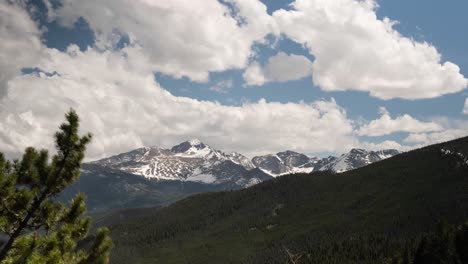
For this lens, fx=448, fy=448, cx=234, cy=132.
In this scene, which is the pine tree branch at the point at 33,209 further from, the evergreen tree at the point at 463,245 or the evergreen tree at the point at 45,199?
the evergreen tree at the point at 463,245

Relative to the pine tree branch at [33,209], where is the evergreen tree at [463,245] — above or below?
below

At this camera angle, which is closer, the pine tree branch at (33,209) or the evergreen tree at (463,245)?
the pine tree branch at (33,209)

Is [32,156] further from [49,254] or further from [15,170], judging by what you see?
[49,254]

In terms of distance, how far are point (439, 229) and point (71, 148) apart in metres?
121

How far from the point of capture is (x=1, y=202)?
18.8 meters

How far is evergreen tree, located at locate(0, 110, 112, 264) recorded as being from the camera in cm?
1861

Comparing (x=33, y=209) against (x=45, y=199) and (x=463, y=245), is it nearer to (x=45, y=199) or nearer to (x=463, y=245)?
(x=45, y=199)

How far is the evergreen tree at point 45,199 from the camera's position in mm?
18609

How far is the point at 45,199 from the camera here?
19.8 m

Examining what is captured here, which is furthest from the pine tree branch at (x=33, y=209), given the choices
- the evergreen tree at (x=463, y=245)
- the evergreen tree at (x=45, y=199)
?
the evergreen tree at (x=463, y=245)

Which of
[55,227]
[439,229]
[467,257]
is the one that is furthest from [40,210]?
[439,229]

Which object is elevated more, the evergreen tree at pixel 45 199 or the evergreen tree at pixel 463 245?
the evergreen tree at pixel 45 199

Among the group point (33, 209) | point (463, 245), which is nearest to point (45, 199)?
point (33, 209)

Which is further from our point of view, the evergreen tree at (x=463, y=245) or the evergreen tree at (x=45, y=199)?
the evergreen tree at (x=463, y=245)
